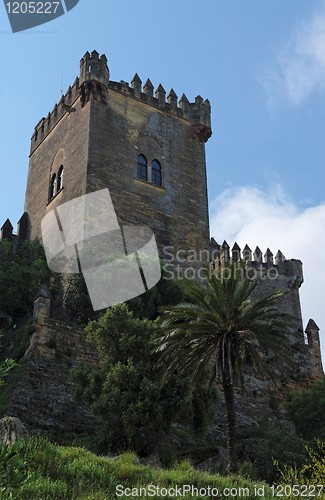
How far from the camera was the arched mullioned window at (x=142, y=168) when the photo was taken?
32.4 metres

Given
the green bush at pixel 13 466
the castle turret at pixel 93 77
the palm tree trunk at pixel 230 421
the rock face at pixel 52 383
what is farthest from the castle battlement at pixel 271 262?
the green bush at pixel 13 466

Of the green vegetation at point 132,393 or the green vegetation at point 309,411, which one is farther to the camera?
the green vegetation at point 309,411

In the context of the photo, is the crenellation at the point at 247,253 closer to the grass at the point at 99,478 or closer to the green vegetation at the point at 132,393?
the green vegetation at the point at 132,393

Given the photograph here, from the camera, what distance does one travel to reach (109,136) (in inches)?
1250

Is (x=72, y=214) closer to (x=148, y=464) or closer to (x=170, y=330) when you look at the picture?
(x=170, y=330)

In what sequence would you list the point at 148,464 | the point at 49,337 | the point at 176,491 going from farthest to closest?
the point at 49,337, the point at 148,464, the point at 176,491

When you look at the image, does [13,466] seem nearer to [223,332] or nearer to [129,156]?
[223,332]

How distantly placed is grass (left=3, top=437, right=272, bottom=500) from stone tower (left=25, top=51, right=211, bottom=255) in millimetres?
16144

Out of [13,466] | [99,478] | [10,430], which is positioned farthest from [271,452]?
[13,466]

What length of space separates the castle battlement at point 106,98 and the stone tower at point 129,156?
0.04m

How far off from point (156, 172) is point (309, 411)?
13782mm

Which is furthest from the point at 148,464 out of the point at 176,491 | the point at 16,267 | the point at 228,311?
the point at 16,267

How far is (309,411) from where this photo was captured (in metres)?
24.1

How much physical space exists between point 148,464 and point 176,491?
2972mm
